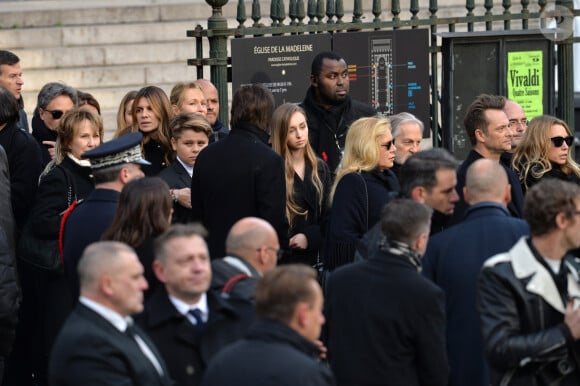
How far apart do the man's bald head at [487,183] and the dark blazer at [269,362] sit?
1928 millimetres

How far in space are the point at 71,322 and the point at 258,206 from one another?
289 cm

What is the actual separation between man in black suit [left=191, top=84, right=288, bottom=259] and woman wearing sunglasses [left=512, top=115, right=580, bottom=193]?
176 centimetres

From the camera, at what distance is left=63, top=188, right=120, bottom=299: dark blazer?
291 inches

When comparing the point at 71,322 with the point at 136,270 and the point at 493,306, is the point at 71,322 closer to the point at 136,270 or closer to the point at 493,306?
the point at 136,270

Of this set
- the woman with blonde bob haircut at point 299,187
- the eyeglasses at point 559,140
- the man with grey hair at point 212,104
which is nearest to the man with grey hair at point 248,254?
the woman with blonde bob haircut at point 299,187

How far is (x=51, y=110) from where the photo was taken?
1030 centimetres

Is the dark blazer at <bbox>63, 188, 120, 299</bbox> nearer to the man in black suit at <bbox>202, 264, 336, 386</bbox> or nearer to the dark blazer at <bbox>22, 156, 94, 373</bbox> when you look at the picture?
the dark blazer at <bbox>22, 156, 94, 373</bbox>

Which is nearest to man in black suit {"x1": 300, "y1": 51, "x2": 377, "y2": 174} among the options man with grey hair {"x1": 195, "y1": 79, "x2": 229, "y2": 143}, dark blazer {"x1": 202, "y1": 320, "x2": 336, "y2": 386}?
man with grey hair {"x1": 195, "y1": 79, "x2": 229, "y2": 143}

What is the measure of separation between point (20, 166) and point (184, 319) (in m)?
3.63

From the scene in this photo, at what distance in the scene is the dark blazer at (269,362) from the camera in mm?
5113

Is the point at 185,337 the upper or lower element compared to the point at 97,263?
lower

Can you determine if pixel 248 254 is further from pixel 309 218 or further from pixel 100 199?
pixel 309 218

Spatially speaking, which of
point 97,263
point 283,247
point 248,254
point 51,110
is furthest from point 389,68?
point 97,263

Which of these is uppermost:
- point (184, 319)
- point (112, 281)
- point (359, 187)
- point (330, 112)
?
point (330, 112)
